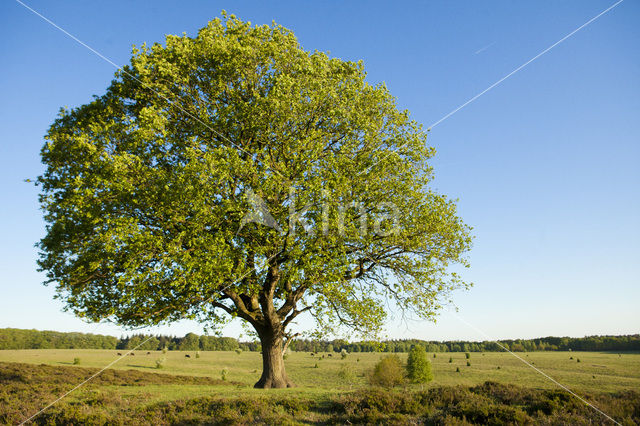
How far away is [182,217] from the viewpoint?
55.2 feet

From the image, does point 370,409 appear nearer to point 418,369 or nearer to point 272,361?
point 272,361

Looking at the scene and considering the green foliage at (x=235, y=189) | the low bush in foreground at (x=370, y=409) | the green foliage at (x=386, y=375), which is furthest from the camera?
the green foliage at (x=386, y=375)

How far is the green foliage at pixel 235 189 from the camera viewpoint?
16375mm

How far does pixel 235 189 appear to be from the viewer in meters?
19.5

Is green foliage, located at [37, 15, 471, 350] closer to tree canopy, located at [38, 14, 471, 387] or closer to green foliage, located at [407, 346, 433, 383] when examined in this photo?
tree canopy, located at [38, 14, 471, 387]

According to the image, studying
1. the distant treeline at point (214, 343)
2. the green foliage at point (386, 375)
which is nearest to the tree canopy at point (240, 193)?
the green foliage at point (386, 375)

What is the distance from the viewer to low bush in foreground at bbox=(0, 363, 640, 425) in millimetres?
11617

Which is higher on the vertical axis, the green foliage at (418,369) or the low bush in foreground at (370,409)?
the low bush in foreground at (370,409)

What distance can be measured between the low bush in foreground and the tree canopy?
4270mm

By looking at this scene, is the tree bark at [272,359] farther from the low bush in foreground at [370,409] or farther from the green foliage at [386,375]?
the green foliage at [386,375]

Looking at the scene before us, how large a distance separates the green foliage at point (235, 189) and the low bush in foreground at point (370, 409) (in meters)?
4.16

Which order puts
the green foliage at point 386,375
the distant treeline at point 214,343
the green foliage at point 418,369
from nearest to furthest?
the green foliage at point 386,375 → the green foliage at point 418,369 → the distant treeline at point 214,343

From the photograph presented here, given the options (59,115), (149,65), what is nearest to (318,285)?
(149,65)

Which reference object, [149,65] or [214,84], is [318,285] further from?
[149,65]
